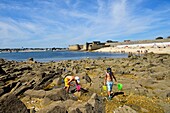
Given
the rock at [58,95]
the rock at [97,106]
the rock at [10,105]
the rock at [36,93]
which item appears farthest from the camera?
the rock at [36,93]

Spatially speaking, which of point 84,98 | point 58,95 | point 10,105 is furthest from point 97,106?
point 10,105

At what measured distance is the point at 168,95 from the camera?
1608 cm

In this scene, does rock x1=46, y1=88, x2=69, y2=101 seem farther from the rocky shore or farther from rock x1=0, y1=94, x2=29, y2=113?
rock x1=0, y1=94, x2=29, y2=113

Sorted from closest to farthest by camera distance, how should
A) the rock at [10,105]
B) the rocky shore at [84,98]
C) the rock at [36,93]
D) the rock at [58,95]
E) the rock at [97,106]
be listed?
the rock at [10,105], the rocky shore at [84,98], the rock at [97,106], the rock at [58,95], the rock at [36,93]

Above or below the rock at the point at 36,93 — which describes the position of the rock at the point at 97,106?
above

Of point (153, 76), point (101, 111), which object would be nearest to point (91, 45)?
point (153, 76)

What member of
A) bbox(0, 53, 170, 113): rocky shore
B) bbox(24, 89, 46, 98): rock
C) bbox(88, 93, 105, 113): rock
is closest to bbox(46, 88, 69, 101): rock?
bbox(0, 53, 170, 113): rocky shore

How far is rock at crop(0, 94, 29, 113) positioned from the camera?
9289mm

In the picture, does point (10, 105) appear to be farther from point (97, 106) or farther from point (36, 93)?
point (36, 93)

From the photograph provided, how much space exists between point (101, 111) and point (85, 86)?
281 inches

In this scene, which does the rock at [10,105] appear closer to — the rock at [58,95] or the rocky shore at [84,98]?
the rocky shore at [84,98]

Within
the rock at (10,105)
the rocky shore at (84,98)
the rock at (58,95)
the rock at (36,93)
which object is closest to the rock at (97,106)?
the rocky shore at (84,98)

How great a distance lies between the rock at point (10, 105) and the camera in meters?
9.29

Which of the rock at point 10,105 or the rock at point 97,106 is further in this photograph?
the rock at point 97,106
